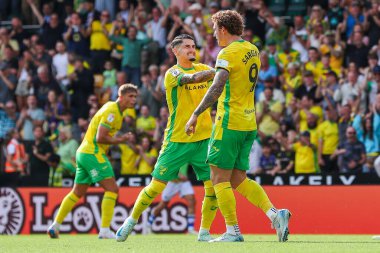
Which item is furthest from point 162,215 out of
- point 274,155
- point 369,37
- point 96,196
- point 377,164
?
point 369,37

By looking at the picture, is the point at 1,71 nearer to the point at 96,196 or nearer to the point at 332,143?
the point at 96,196

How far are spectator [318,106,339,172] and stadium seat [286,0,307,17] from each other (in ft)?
16.3

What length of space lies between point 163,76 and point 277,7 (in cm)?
425

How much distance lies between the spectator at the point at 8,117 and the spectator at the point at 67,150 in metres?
2.13

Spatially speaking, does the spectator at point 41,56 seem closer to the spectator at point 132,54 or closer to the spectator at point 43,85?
the spectator at point 43,85

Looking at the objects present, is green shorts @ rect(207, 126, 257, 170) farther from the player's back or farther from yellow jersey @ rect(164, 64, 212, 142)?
the player's back

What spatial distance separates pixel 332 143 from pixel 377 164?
311 centimetres

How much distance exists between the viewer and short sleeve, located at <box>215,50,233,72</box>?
1125cm

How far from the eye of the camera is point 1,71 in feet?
81.0

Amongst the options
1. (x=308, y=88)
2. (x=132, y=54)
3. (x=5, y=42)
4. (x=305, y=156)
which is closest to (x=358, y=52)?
(x=308, y=88)

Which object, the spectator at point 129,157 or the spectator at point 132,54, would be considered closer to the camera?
the spectator at point 129,157

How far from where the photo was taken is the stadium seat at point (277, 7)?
972 inches

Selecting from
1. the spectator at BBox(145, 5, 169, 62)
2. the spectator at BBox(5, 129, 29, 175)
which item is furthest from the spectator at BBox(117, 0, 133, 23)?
the spectator at BBox(5, 129, 29, 175)

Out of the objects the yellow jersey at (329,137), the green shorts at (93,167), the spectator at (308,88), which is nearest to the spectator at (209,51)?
the spectator at (308,88)
